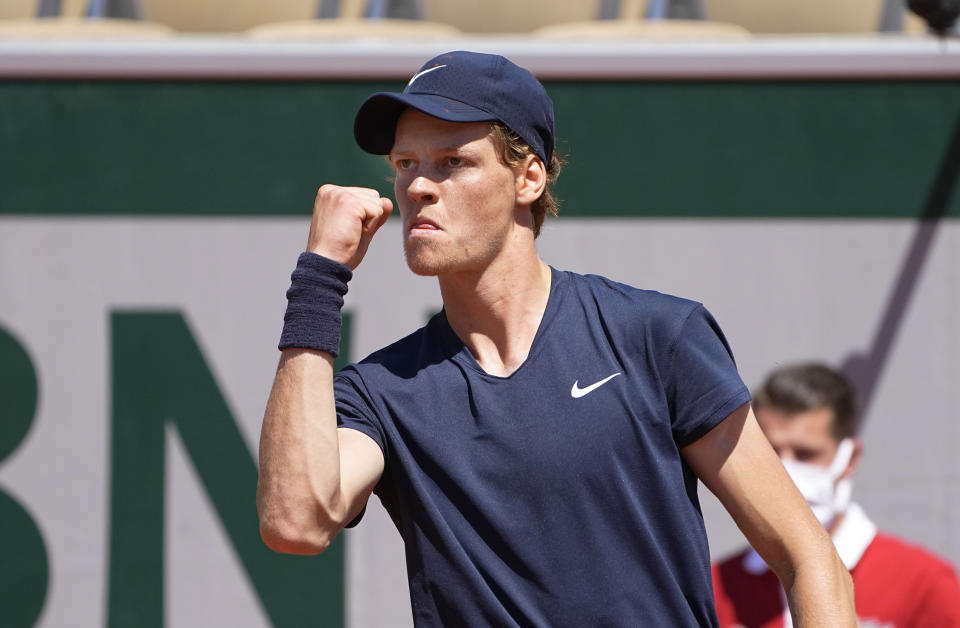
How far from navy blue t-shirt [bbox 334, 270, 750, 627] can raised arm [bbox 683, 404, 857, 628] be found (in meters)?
0.05

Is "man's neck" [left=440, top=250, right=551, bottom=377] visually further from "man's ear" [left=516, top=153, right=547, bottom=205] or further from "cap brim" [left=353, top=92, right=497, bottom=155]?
"cap brim" [left=353, top=92, right=497, bottom=155]

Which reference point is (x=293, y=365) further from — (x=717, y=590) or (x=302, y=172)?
(x=302, y=172)

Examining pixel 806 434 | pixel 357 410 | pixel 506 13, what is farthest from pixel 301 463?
pixel 506 13

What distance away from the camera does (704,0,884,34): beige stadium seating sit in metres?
5.26

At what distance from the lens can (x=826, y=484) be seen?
3525mm

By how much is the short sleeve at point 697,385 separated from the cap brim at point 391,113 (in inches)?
20.1

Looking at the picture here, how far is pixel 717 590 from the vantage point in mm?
3570

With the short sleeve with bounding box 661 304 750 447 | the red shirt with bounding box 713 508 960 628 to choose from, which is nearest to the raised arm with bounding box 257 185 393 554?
the short sleeve with bounding box 661 304 750 447

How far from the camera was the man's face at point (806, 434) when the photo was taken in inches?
140

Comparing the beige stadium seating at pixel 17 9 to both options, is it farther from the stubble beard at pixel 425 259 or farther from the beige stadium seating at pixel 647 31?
the stubble beard at pixel 425 259

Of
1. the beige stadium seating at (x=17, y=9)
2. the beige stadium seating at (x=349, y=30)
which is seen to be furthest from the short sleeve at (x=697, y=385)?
the beige stadium seating at (x=17, y=9)

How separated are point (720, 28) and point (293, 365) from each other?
3.31 m

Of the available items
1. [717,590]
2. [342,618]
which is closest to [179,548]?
[342,618]

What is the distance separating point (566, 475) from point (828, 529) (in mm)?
1861
